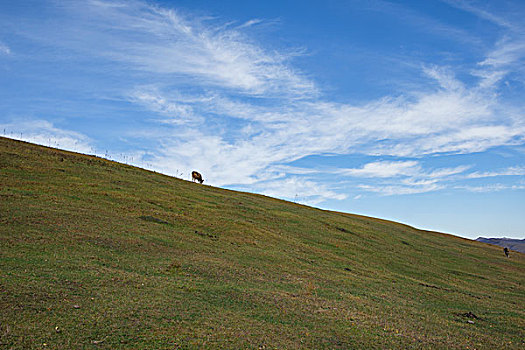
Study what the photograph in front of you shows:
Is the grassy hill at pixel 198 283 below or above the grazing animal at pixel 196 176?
below

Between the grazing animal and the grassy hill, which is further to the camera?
the grazing animal

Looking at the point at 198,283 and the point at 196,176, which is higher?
the point at 196,176

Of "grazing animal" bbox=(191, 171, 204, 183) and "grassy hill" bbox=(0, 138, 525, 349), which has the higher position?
"grazing animal" bbox=(191, 171, 204, 183)

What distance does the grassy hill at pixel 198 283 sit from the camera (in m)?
11.6

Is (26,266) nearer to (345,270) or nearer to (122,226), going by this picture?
(122,226)

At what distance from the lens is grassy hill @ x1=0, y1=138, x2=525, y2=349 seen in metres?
11.6

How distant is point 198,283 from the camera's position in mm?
17203

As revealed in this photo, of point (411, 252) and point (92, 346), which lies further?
point (411, 252)

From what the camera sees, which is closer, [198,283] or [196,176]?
[198,283]

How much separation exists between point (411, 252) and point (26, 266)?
1553 inches

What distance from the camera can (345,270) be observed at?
Result: 27734 millimetres

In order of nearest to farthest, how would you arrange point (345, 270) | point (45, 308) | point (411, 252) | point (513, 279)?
point (45, 308)
point (345, 270)
point (513, 279)
point (411, 252)

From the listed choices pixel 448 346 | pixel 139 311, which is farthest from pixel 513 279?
pixel 139 311

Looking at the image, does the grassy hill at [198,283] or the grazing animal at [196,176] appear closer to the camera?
the grassy hill at [198,283]
